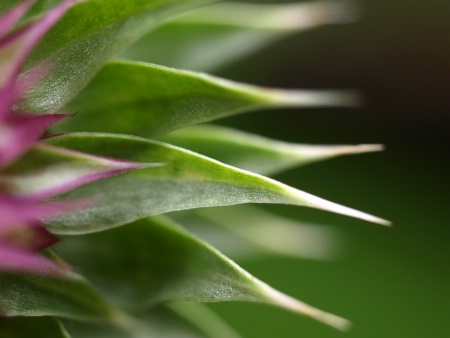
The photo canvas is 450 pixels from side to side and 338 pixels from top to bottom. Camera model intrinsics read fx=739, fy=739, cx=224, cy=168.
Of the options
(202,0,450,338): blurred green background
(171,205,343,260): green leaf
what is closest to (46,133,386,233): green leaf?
(171,205,343,260): green leaf

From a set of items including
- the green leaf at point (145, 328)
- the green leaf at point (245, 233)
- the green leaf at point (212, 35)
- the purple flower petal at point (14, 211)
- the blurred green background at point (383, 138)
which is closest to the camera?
the purple flower petal at point (14, 211)

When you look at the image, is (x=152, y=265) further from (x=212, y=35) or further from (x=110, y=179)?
(x=212, y=35)

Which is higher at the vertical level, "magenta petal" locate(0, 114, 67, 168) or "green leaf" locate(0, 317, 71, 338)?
"magenta petal" locate(0, 114, 67, 168)

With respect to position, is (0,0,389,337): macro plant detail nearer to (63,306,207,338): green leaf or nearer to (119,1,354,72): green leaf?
(63,306,207,338): green leaf

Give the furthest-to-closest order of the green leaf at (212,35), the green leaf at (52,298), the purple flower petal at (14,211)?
1. the green leaf at (212,35)
2. the green leaf at (52,298)
3. the purple flower petal at (14,211)

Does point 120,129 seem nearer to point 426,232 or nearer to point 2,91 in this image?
point 2,91

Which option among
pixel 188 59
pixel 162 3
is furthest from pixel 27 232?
pixel 188 59

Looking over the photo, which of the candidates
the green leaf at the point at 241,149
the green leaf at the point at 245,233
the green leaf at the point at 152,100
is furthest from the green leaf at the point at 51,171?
the green leaf at the point at 245,233

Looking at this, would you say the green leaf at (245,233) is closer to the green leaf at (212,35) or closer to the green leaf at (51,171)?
the green leaf at (212,35)
